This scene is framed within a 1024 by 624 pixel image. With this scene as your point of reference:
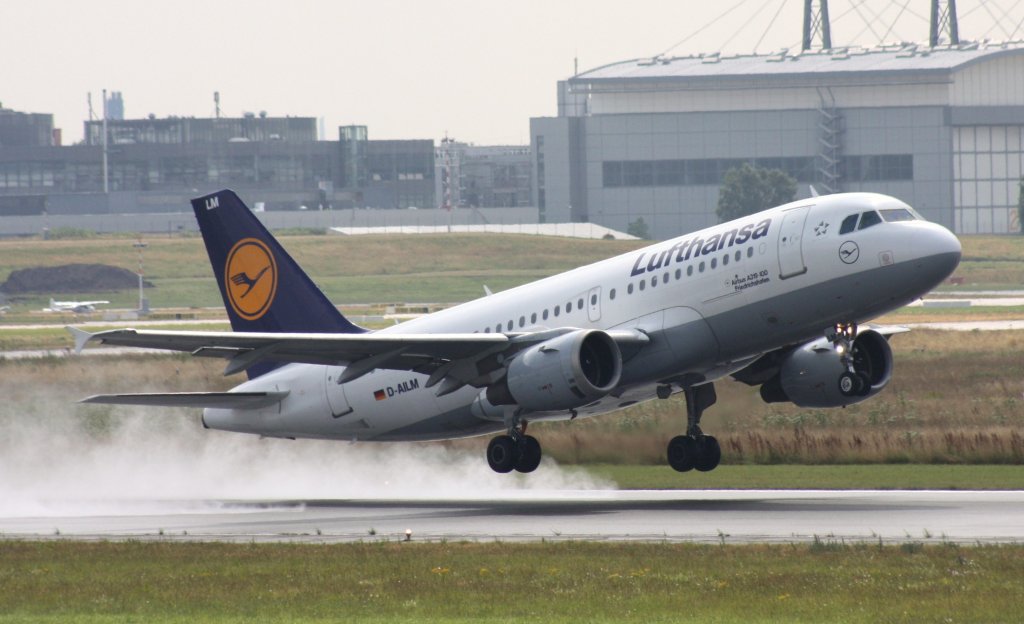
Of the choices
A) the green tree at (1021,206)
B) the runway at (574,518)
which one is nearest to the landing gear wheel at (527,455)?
the runway at (574,518)

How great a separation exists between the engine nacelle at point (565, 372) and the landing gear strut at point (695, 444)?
11.6ft

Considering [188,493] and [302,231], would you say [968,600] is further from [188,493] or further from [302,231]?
[302,231]

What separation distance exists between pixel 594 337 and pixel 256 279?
10711 mm

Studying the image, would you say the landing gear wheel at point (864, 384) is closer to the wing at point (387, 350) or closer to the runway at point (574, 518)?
the runway at point (574, 518)

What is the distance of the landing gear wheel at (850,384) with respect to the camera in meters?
36.7

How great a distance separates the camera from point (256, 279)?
4247 cm

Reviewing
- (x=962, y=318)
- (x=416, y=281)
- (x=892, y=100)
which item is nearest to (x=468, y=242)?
(x=416, y=281)

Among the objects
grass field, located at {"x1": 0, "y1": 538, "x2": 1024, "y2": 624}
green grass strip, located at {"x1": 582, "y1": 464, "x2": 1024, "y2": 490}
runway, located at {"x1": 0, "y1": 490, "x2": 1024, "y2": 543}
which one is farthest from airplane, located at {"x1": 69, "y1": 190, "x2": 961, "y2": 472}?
grass field, located at {"x1": 0, "y1": 538, "x2": 1024, "y2": 624}

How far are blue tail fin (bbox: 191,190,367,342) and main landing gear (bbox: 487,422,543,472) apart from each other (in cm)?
587

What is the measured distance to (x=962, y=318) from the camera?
99.6 meters

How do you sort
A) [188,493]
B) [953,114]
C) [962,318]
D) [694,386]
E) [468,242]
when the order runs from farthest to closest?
1. [953,114]
2. [468,242]
3. [962,318]
4. [188,493]
5. [694,386]

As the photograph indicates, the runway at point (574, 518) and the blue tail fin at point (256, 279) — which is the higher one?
the blue tail fin at point (256, 279)

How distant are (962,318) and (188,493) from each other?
65.5 metres

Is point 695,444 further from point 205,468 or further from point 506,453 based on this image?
point 205,468
